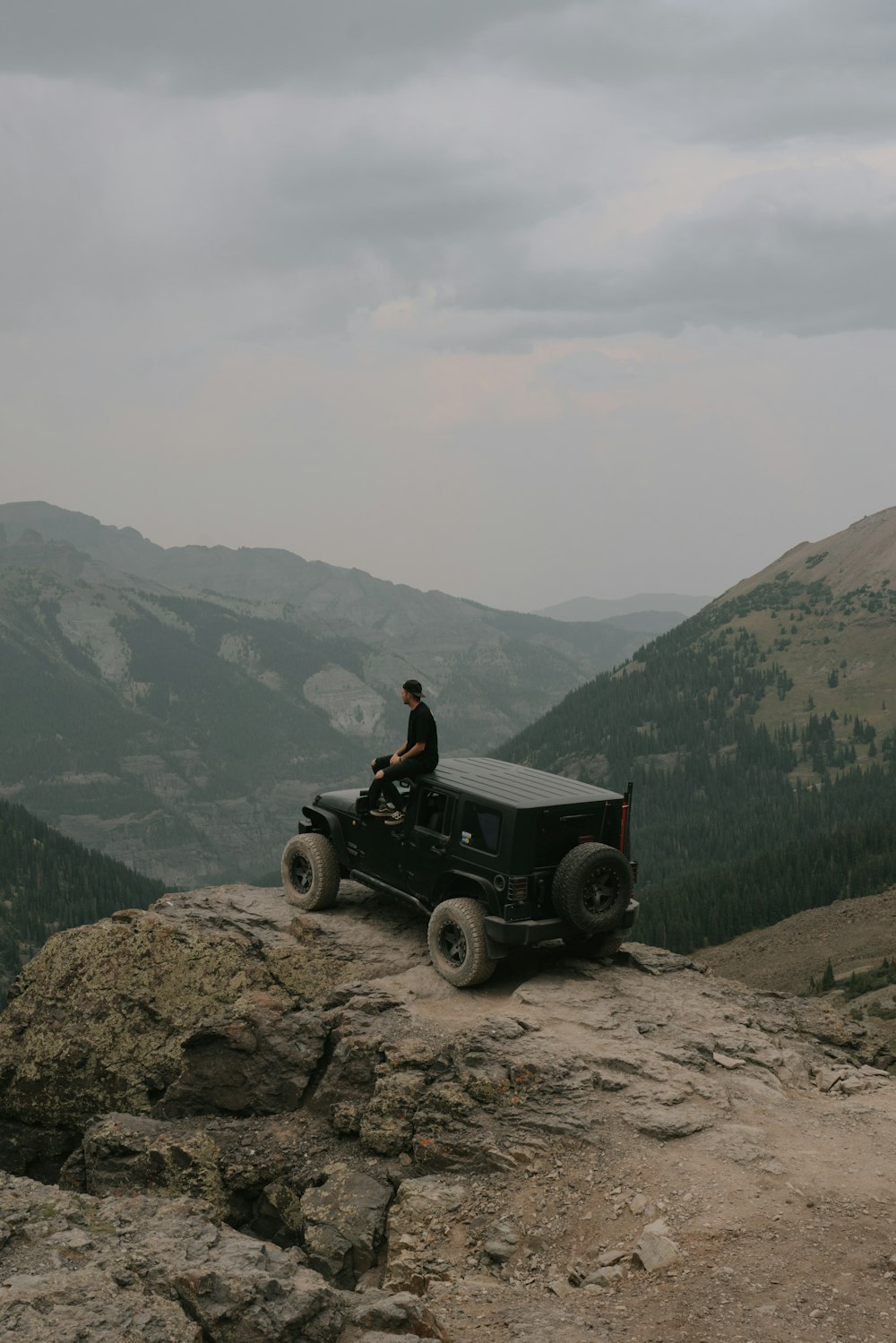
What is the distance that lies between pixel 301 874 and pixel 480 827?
16.4 feet

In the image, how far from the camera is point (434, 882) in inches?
627

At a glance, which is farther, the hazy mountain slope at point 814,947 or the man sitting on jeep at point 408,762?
the hazy mountain slope at point 814,947

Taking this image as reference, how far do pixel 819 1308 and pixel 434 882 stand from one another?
8.32m

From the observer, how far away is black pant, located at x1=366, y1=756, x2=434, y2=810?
16281mm

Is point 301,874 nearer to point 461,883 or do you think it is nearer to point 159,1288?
point 461,883

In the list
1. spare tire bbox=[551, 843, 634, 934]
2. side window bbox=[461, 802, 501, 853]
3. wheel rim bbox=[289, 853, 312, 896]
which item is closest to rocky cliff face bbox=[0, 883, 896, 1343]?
wheel rim bbox=[289, 853, 312, 896]

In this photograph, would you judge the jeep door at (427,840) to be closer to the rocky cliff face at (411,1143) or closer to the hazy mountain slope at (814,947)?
the rocky cliff face at (411,1143)

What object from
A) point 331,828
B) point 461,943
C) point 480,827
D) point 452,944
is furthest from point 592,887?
point 331,828

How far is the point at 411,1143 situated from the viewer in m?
12.5

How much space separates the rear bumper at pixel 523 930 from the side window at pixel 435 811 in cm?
172

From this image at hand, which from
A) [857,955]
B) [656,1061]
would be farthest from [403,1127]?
[857,955]

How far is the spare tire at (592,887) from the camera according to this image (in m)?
14.6

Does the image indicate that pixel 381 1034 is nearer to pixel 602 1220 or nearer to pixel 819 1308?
pixel 602 1220

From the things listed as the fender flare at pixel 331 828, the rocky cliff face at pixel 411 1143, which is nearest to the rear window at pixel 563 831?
the rocky cliff face at pixel 411 1143
